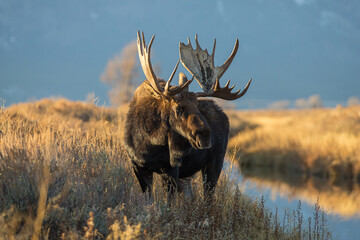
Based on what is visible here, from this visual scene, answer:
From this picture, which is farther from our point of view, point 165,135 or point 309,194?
point 309,194

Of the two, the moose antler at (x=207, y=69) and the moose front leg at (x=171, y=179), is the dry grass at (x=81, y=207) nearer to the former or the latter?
the moose front leg at (x=171, y=179)

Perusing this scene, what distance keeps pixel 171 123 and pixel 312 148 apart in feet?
47.5

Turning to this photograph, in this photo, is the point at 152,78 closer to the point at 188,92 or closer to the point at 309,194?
the point at 188,92

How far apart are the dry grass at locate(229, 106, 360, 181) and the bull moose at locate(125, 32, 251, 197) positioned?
829 centimetres

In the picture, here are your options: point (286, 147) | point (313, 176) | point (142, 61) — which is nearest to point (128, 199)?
point (142, 61)

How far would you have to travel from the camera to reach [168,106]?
17.8ft

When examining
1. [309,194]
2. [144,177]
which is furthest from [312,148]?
[144,177]

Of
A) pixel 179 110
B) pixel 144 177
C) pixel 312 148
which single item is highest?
pixel 179 110

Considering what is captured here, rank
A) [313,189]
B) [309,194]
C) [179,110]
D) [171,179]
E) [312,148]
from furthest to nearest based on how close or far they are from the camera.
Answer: [312,148] < [313,189] < [309,194] < [171,179] < [179,110]

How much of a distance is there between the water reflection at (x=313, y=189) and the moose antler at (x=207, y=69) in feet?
20.8

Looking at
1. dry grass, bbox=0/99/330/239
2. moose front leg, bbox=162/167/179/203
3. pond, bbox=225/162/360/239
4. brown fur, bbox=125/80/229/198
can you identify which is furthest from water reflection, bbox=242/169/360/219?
brown fur, bbox=125/80/229/198

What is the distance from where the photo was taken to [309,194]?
1373 cm

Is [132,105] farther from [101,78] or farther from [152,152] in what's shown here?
[101,78]

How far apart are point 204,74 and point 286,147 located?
47.5 feet
